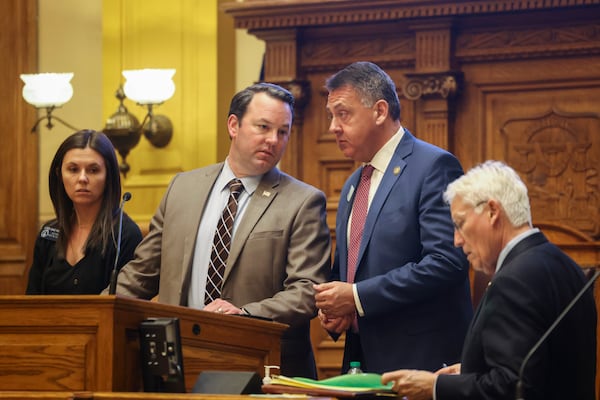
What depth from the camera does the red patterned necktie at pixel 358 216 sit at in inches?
149

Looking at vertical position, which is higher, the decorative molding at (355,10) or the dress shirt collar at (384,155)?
the decorative molding at (355,10)

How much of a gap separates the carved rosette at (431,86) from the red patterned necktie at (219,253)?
2.19m

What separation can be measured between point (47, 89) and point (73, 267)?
283 centimetres

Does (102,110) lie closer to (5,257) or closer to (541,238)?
(5,257)

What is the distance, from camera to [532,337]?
8.56 ft

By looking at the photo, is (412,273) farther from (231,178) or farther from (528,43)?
(528,43)

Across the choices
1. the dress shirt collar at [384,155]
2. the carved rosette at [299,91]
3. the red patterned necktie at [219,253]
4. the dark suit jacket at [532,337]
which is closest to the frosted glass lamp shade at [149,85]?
the carved rosette at [299,91]

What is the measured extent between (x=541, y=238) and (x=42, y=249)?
1.98 metres

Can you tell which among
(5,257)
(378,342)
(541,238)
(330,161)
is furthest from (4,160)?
(541,238)

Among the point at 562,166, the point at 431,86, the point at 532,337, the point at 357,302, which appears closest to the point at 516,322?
the point at 532,337

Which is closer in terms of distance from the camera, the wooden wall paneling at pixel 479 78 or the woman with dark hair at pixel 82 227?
the woman with dark hair at pixel 82 227

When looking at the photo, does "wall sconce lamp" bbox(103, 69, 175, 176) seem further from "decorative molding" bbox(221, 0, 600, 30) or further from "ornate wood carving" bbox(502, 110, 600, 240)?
"ornate wood carving" bbox(502, 110, 600, 240)

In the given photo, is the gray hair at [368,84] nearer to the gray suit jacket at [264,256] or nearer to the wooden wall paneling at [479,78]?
the gray suit jacket at [264,256]

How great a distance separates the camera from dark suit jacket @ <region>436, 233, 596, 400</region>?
2602mm
